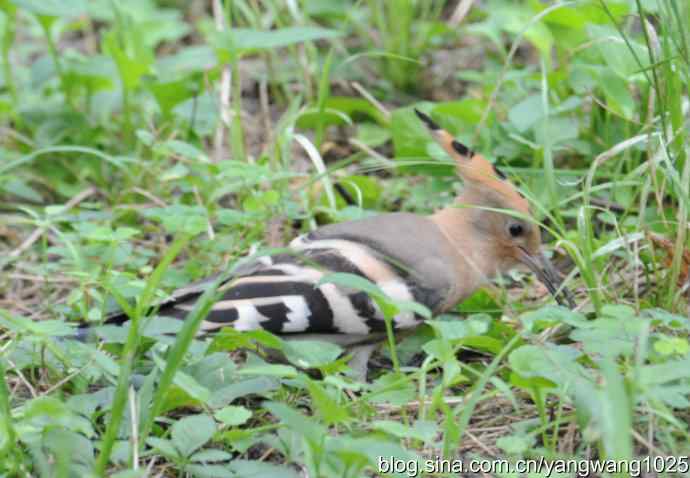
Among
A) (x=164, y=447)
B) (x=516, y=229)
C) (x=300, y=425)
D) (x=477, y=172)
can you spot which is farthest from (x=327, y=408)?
(x=516, y=229)

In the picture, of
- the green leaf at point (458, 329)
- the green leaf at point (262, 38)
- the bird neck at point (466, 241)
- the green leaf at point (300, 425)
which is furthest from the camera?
the green leaf at point (262, 38)

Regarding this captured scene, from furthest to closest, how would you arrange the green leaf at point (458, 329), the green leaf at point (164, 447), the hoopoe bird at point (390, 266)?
the hoopoe bird at point (390, 266), the green leaf at point (458, 329), the green leaf at point (164, 447)

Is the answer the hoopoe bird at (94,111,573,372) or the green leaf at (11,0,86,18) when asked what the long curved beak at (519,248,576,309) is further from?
the green leaf at (11,0,86,18)

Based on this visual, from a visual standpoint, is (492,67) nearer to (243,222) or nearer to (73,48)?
(243,222)

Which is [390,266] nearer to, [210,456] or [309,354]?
[309,354]

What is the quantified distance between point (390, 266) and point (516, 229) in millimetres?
396

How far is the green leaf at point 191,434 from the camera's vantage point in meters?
1.95

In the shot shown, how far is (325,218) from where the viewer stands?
319 cm

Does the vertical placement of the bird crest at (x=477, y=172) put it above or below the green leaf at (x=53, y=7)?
below

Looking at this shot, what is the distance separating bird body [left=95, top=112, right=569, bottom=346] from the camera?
245 centimetres

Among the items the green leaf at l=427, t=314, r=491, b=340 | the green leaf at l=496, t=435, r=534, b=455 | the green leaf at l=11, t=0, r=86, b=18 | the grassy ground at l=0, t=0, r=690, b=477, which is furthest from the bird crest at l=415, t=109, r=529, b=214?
the green leaf at l=11, t=0, r=86, b=18

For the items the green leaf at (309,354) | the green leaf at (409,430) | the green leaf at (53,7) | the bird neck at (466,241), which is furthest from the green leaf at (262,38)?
the green leaf at (409,430)

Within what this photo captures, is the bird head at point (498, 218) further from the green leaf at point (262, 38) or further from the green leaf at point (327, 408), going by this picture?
the green leaf at point (327, 408)

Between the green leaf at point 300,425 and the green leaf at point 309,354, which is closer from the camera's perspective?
the green leaf at point 300,425
